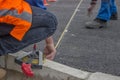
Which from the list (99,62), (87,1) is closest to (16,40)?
(99,62)

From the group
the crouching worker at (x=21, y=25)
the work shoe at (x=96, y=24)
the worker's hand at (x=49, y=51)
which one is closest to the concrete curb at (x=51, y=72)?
the worker's hand at (x=49, y=51)

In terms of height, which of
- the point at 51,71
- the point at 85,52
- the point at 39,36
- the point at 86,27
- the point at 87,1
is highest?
the point at 39,36

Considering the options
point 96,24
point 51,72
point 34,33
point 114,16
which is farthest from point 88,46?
point 34,33

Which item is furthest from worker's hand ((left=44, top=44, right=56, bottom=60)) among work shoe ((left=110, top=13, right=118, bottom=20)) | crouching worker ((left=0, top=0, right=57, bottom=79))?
work shoe ((left=110, top=13, right=118, bottom=20))

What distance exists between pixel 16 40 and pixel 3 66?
0.55m

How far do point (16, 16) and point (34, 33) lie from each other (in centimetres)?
28

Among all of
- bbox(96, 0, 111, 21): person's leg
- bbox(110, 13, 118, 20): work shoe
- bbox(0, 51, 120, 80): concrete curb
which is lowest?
bbox(110, 13, 118, 20): work shoe

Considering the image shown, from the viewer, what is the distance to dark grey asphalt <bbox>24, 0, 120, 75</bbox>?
4430mm

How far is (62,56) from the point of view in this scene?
4.72 meters

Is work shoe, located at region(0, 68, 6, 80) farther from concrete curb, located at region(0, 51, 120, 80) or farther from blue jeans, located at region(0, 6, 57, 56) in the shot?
blue jeans, located at region(0, 6, 57, 56)

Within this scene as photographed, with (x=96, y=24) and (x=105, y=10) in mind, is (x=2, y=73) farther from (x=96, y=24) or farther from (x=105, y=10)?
(x=105, y=10)

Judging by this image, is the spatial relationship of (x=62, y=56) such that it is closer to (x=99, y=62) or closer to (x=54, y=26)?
(x=99, y=62)

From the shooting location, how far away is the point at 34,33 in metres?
3.33

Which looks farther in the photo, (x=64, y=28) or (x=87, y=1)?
(x=87, y=1)
